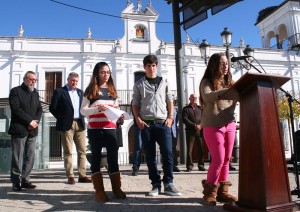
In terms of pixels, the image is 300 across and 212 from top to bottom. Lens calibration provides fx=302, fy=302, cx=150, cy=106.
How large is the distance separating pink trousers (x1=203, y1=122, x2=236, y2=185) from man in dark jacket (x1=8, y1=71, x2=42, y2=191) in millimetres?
2890

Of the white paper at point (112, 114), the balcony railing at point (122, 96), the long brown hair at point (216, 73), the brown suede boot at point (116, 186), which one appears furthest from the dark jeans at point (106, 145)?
the balcony railing at point (122, 96)

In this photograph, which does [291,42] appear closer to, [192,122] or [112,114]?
[192,122]

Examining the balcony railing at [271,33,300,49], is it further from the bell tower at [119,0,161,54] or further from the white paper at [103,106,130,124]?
the white paper at [103,106,130,124]

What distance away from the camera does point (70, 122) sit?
17.5 ft

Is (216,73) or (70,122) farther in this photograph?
(70,122)

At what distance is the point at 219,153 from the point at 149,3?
2095 cm

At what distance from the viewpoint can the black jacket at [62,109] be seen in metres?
5.30

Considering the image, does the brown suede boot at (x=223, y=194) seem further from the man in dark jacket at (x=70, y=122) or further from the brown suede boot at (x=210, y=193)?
the man in dark jacket at (x=70, y=122)

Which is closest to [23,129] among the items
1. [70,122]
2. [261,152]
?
[70,122]

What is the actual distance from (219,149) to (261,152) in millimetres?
738

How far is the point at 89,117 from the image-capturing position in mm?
3947

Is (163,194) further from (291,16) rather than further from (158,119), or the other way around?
(291,16)

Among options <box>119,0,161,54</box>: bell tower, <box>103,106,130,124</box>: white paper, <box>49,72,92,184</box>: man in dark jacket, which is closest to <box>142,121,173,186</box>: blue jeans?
<box>103,106,130,124</box>: white paper

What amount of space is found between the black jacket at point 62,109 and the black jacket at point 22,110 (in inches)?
12.5
